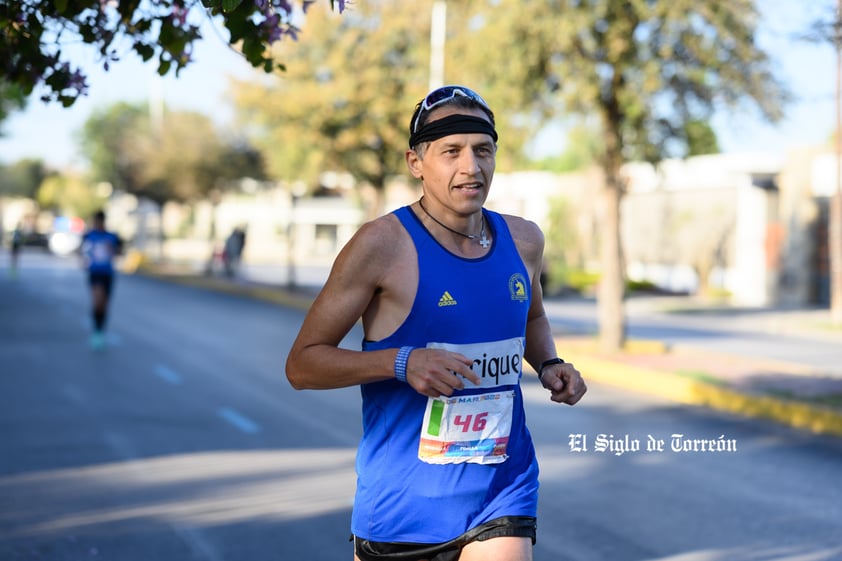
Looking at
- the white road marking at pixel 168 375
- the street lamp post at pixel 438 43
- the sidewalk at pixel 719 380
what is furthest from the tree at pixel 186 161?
the white road marking at pixel 168 375

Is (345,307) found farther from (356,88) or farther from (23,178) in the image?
(23,178)

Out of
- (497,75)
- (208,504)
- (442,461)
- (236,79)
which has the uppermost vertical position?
(236,79)

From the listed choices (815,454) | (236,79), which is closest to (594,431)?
(815,454)

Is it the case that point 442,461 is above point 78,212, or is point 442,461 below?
below

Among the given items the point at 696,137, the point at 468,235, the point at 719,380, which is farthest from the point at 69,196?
the point at 468,235

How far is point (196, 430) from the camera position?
10266 mm

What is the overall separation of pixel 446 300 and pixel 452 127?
1.52ft

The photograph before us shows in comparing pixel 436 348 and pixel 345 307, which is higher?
pixel 345 307

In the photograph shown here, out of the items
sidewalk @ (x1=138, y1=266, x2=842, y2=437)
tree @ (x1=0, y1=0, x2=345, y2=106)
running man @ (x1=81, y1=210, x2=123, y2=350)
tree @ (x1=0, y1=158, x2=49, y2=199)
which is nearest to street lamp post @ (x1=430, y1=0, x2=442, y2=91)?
sidewalk @ (x1=138, y1=266, x2=842, y2=437)

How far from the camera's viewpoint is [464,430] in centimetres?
318

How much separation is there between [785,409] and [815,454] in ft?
5.67

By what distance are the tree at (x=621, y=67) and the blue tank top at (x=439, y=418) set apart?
12.4 m

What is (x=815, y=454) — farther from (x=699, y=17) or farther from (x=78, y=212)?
(x=78, y=212)

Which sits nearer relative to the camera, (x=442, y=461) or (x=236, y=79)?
(x=442, y=461)
